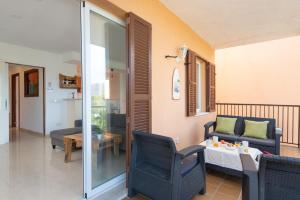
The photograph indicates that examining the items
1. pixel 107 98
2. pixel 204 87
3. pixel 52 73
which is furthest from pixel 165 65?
pixel 52 73

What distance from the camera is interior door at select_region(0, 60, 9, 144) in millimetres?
4676

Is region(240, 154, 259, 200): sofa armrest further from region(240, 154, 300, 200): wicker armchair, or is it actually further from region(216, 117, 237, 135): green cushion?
region(216, 117, 237, 135): green cushion

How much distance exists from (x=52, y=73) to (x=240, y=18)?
5230 millimetres

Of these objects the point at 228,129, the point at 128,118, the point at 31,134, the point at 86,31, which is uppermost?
the point at 86,31

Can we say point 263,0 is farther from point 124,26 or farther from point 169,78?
point 124,26

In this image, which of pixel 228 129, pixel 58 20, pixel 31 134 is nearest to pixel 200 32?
pixel 228 129

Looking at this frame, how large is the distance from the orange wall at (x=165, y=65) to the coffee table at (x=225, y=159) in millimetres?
785

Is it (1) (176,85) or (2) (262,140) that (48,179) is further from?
(2) (262,140)

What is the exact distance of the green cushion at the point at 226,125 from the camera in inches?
158

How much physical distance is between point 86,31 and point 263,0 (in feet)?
8.78

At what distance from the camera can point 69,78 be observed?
6.09m

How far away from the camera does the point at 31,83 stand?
611cm

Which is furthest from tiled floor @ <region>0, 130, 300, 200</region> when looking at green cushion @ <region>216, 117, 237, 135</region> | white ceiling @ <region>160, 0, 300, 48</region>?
white ceiling @ <region>160, 0, 300, 48</region>

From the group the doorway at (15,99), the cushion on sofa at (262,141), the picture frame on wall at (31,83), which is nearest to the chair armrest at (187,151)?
the cushion on sofa at (262,141)
